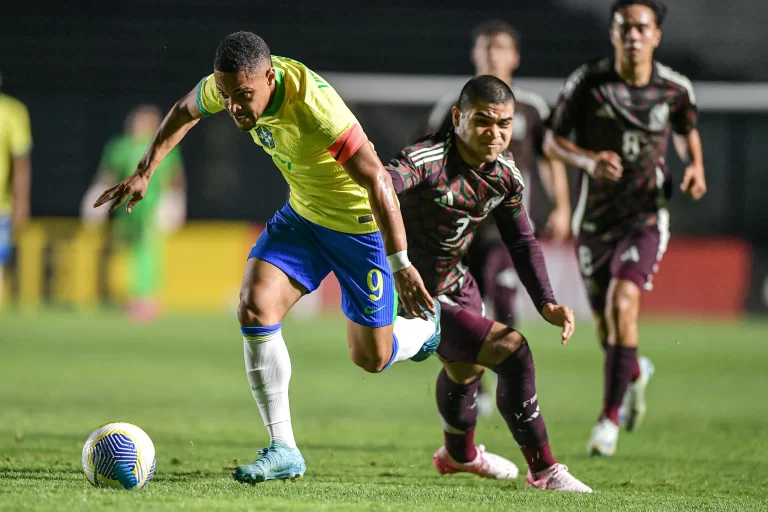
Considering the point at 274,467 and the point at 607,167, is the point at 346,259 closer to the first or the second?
the point at 274,467

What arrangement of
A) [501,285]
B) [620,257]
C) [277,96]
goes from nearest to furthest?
1. [277,96]
2. [620,257]
3. [501,285]

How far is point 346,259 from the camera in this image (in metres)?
5.82

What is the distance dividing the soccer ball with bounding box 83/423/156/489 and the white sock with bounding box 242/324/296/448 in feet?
1.99

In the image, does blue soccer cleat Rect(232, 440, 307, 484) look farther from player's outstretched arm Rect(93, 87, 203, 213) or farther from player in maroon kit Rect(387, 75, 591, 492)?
player's outstretched arm Rect(93, 87, 203, 213)

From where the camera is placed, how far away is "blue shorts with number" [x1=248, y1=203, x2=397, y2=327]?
228 inches

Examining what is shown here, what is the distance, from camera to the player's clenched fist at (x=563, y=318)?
18.1ft

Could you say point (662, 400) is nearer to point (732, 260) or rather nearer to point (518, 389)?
point (518, 389)

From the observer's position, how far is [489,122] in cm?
570

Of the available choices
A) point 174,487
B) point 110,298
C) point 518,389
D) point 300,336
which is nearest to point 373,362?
point 518,389

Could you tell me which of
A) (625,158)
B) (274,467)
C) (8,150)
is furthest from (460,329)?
(8,150)

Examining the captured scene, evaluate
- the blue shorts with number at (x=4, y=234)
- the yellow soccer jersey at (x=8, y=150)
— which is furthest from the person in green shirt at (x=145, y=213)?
the yellow soccer jersey at (x=8, y=150)

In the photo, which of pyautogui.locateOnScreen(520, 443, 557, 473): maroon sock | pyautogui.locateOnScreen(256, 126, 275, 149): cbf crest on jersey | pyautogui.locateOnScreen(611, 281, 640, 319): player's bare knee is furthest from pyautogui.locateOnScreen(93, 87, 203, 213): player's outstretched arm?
pyautogui.locateOnScreen(611, 281, 640, 319): player's bare knee

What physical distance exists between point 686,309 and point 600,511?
1413cm

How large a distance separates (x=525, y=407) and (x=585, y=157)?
6.94ft
